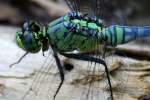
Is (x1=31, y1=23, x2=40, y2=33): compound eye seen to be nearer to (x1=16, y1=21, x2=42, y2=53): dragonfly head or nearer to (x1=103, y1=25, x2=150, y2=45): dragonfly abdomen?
(x1=16, y1=21, x2=42, y2=53): dragonfly head

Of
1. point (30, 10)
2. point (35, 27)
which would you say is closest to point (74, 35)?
point (35, 27)

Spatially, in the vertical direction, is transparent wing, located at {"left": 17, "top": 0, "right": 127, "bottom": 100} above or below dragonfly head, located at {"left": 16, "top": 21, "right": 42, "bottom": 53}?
below

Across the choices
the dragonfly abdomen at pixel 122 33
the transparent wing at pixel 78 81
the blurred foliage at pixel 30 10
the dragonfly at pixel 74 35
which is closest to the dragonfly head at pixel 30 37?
the dragonfly at pixel 74 35

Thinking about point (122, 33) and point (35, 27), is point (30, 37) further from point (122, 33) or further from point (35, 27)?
point (122, 33)

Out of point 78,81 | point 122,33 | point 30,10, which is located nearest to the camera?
point 78,81

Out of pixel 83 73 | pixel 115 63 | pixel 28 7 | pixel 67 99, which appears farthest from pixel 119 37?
pixel 28 7

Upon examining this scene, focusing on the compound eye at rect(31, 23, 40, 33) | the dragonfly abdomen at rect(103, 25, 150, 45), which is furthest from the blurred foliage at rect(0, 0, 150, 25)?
the compound eye at rect(31, 23, 40, 33)

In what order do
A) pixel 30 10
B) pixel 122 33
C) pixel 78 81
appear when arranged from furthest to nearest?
pixel 30 10, pixel 122 33, pixel 78 81

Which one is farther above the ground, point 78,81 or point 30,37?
point 30,37
